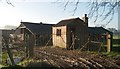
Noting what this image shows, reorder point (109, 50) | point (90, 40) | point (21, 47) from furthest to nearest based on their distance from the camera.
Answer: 1. point (90, 40)
2. point (109, 50)
3. point (21, 47)

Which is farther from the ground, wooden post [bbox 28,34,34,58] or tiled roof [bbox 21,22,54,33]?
tiled roof [bbox 21,22,54,33]

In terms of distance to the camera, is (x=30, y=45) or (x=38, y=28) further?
(x=38, y=28)

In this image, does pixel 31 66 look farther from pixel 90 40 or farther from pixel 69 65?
pixel 90 40

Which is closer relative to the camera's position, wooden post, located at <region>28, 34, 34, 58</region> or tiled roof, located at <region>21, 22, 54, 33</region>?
wooden post, located at <region>28, 34, 34, 58</region>

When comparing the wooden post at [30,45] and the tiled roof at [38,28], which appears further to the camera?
the tiled roof at [38,28]

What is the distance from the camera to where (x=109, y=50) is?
804 inches

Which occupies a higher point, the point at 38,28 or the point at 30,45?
the point at 38,28

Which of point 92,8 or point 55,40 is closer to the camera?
point 92,8

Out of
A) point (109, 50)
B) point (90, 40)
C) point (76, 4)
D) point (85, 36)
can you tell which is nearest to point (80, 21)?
point (85, 36)

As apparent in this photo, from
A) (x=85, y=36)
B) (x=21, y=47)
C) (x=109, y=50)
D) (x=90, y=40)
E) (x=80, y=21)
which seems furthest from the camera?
(x=80, y=21)

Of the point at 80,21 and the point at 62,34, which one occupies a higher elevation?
the point at 80,21

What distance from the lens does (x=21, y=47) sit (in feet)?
45.2

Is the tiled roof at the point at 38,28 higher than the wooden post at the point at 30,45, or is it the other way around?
the tiled roof at the point at 38,28

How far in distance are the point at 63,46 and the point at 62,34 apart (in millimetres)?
1668
